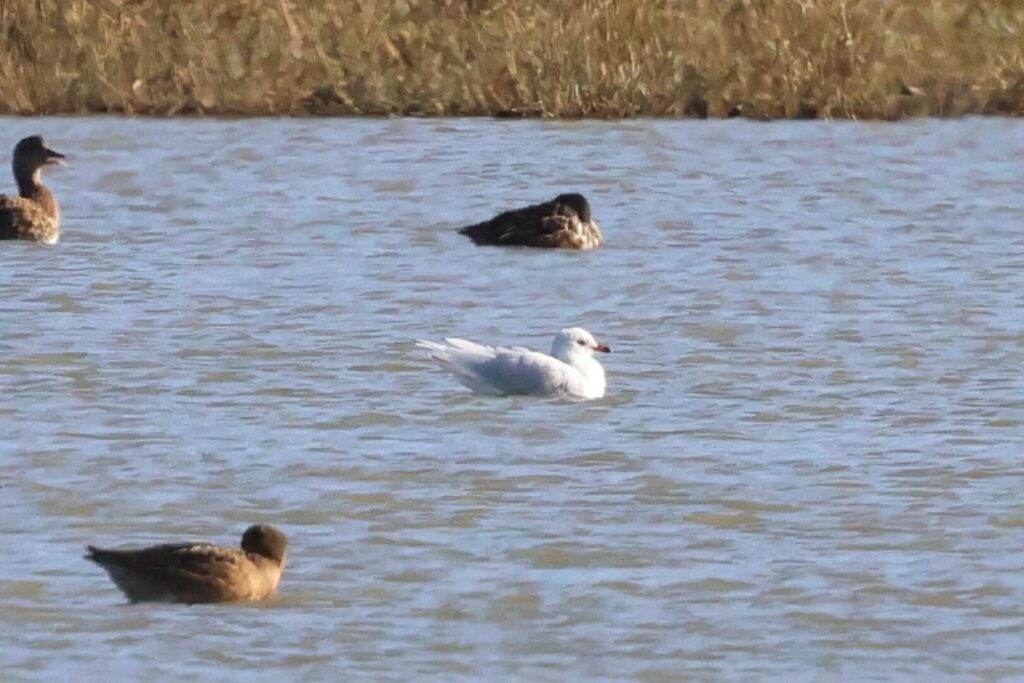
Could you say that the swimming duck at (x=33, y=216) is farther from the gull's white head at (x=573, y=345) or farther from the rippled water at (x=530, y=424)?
the gull's white head at (x=573, y=345)

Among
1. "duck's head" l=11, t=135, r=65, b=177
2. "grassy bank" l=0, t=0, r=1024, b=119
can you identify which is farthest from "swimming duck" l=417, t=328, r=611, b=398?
"grassy bank" l=0, t=0, r=1024, b=119

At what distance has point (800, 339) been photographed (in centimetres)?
1305

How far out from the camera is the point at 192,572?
26.1 feet

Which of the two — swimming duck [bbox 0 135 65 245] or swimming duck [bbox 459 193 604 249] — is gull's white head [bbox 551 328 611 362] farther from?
swimming duck [bbox 0 135 65 245]

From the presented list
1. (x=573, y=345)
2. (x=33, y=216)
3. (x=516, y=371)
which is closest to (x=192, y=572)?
(x=516, y=371)

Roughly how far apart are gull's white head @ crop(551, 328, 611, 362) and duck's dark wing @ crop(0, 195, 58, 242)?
5.74 m

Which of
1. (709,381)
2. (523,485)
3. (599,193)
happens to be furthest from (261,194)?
(523,485)

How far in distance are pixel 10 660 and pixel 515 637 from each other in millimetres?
1288

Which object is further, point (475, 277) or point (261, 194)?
point (261, 194)

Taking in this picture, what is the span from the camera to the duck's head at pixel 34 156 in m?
17.6

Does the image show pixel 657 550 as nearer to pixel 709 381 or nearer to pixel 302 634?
pixel 302 634

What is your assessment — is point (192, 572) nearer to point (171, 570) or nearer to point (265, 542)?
point (171, 570)

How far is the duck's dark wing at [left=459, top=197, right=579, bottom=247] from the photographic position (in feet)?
Result: 54.2

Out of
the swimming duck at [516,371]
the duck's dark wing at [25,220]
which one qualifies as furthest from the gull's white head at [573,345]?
the duck's dark wing at [25,220]
